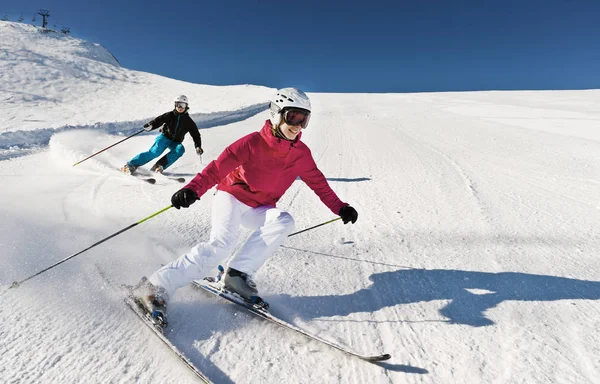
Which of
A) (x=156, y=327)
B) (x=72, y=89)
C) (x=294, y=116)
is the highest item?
(x=72, y=89)

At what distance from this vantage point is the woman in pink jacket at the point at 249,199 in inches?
99.7

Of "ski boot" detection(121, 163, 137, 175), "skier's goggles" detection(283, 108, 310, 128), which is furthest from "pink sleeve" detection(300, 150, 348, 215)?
"ski boot" detection(121, 163, 137, 175)

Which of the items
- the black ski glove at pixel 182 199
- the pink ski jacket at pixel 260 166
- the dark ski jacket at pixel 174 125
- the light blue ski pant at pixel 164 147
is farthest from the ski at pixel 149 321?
the dark ski jacket at pixel 174 125

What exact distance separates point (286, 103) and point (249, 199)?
85cm

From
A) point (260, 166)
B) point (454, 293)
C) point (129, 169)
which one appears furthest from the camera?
point (129, 169)

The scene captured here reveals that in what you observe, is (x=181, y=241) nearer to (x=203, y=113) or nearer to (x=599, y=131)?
(x=599, y=131)

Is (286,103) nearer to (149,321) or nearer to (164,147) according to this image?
(149,321)

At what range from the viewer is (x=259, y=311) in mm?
2521

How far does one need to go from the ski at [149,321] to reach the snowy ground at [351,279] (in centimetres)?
5

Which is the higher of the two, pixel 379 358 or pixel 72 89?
pixel 72 89

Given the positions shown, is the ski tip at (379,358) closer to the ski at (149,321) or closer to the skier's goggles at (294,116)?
the ski at (149,321)

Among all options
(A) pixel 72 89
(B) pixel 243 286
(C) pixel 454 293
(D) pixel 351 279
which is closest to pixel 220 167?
(B) pixel 243 286

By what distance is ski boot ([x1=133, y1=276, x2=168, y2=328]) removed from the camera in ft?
7.57

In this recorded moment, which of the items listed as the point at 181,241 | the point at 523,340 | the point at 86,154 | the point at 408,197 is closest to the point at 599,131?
the point at 408,197
